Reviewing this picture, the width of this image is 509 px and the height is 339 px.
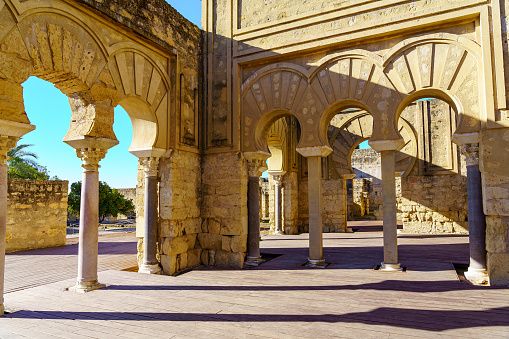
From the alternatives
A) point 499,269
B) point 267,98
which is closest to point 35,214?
point 267,98

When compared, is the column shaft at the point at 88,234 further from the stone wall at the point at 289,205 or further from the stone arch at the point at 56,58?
the stone wall at the point at 289,205

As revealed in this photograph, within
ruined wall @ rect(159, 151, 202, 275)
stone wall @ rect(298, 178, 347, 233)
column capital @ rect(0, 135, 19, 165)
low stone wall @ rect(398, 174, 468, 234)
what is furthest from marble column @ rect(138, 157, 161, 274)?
low stone wall @ rect(398, 174, 468, 234)

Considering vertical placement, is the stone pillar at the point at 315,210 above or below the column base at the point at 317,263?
above

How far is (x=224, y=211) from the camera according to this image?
7.53 meters

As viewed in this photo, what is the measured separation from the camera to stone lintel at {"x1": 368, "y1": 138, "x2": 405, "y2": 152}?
250 inches

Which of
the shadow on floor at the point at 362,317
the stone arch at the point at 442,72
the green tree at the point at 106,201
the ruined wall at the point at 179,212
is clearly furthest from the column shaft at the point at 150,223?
the green tree at the point at 106,201

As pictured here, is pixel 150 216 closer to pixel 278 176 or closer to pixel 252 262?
pixel 252 262

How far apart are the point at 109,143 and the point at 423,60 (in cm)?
563

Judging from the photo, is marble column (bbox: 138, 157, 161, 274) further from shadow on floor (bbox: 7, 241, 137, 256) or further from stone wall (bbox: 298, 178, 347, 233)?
stone wall (bbox: 298, 178, 347, 233)

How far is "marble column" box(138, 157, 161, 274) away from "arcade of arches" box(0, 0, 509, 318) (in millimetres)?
23

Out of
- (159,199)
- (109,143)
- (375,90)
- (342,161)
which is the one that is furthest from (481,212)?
(342,161)

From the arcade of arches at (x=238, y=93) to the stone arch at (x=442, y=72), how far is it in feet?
0.07

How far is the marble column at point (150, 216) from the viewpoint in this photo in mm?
6688

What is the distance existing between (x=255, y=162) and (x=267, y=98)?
4.64 ft
